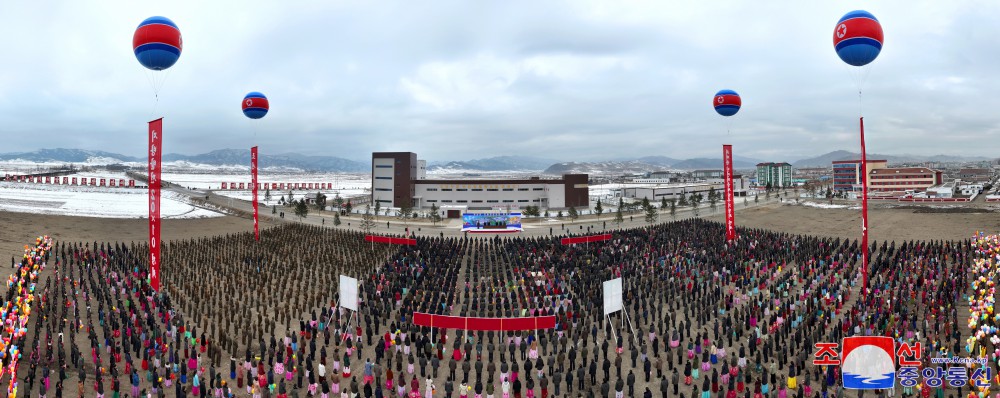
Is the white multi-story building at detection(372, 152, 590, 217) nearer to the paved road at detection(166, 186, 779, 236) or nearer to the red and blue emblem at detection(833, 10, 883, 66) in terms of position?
the paved road at detection(166, 186, 779, 236)

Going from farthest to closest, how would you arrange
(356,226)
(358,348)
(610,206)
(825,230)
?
(610,206) → (356,226) → (825,230) → (358,348)

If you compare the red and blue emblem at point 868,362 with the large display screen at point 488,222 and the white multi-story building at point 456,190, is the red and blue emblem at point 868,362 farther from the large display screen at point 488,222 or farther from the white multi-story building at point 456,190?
the white multi-story building at point 456,190

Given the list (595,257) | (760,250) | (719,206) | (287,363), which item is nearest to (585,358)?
(287,363)

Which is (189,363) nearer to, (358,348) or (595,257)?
(358,348)

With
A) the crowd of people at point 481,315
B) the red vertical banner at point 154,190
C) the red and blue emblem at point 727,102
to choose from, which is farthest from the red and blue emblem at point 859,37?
the red vertical banner at point 154,190

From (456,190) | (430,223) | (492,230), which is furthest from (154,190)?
(456,190)

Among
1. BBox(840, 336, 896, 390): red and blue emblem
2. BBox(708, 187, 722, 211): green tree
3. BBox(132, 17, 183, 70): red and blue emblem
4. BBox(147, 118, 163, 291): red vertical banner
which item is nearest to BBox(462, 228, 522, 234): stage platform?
BBox(147, 118, 163, 291): red vertical banner
